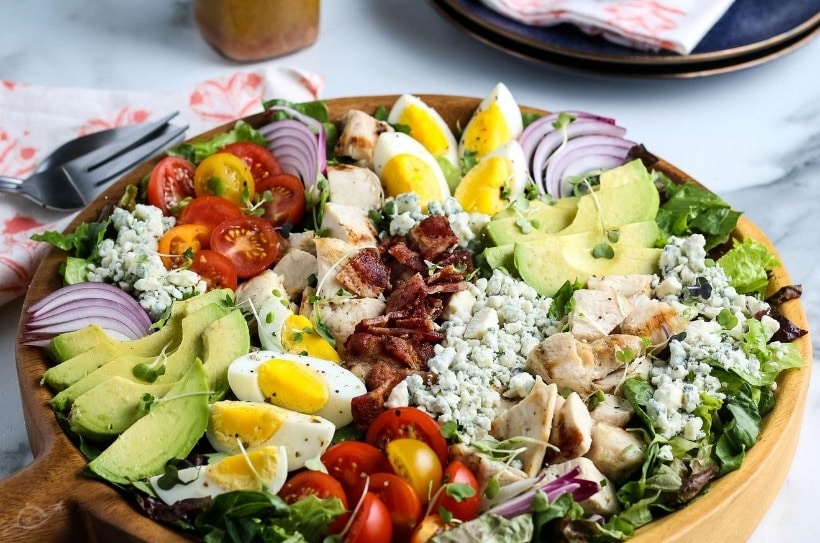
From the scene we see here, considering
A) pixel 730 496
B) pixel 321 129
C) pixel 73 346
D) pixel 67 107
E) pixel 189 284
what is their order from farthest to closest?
pixel 67 107
pixel 321 129
pixel 189 284
pixel 73 346
pixel 730 496

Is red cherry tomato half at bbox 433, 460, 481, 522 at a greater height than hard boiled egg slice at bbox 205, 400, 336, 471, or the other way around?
red cherry tomato half at bbox 433, 460, 481, 522

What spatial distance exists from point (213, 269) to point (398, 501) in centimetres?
121

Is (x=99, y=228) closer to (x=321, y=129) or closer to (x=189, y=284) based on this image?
(x=189, y=284)

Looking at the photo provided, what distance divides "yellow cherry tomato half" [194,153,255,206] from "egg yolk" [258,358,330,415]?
0.99 m

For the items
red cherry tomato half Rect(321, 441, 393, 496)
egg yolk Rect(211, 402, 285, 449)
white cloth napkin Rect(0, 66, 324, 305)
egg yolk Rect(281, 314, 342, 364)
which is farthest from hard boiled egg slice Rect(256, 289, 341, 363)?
white cloth napkin Rect(0, 66, 324, 305)

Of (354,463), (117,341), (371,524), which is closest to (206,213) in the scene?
(117,341)

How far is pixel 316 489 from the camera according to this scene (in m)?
2.86

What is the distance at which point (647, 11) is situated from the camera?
488cm

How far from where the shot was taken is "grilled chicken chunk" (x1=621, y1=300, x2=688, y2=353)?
10.9ft

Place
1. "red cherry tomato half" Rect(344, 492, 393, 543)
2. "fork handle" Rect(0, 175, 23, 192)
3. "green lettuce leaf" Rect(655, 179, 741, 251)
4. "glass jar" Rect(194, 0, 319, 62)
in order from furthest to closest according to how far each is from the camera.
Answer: "glass jar" Rect(194, 0, 319, 62) → "fork handle" Rect(0, 175, 23, 192) → "green lettuce leaf" Rect(655, 179, 741, 251) → "red cherry tomato half" Rect(344, 492, 393, 543)

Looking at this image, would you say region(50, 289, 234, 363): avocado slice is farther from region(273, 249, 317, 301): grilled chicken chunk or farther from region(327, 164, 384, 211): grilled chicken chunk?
region(327, 164, 384, 211): grilled chicken chunk

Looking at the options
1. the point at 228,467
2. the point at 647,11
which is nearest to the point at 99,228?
the point at 228,467

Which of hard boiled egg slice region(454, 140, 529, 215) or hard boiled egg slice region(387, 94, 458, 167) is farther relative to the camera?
hard boiled egg slice region(387, 94, 458, 167)

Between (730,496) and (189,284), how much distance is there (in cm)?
183
